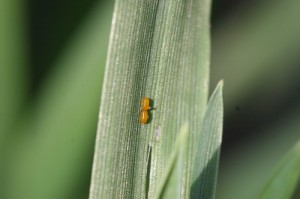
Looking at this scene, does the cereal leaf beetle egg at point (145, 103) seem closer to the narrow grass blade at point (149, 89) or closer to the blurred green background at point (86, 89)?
the narrow grass blade at point (149, 89)

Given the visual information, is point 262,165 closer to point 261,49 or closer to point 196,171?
point 261,49

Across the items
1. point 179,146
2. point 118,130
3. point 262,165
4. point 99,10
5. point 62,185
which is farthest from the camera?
point 262,165

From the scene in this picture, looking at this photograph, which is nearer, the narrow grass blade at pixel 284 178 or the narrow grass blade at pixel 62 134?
the narrow grass blade at pixel 284 178

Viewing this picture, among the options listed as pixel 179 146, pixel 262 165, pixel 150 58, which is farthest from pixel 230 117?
pixel 179 146

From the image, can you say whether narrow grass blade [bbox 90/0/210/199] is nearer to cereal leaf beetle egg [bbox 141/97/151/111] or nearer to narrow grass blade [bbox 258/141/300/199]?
cereal leaf beetle egg [bbox 141/97/151/111]

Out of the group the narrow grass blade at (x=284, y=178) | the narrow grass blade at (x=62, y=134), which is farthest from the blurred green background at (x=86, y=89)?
the narrow grass blade at (x=284, y=178)

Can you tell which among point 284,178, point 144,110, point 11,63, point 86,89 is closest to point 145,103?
point 144,110

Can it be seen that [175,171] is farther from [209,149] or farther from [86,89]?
[86,89]
